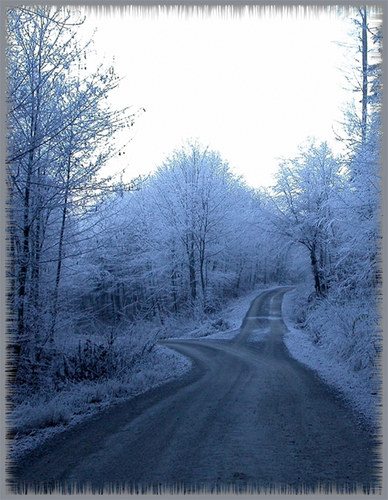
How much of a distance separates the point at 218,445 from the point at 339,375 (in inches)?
225

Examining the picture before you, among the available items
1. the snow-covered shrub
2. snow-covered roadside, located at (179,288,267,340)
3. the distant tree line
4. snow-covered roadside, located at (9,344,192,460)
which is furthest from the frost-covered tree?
→ the snow-covered shrub

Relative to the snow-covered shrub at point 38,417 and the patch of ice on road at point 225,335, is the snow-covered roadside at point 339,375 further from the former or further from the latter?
the snow-covered shrub at point 38,417

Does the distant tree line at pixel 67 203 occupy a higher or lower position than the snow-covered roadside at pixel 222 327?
higher

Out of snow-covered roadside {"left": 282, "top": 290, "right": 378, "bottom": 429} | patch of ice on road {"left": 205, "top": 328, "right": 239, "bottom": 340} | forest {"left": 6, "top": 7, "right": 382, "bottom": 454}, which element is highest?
forest {"left": 6, "top": 7, "right": 382, "bottom": 454}

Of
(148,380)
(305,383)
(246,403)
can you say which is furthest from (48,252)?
(305,383)

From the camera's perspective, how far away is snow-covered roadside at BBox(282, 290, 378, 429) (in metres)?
6.69

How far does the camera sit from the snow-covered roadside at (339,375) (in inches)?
263

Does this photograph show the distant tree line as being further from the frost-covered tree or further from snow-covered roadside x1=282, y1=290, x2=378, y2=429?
the frost-covered tree

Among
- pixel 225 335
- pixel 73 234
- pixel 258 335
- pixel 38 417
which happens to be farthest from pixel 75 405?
pixel 225 335

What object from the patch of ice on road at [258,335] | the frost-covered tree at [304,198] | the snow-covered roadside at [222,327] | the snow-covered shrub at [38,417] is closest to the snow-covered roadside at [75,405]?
the snow-covered shrub at [38,417]

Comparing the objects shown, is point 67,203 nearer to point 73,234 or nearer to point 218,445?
point 73,234

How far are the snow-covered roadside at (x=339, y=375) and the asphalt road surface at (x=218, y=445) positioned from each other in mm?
270

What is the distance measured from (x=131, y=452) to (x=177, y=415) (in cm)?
195

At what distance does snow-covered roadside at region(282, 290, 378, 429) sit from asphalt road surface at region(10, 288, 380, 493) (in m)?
0.27
